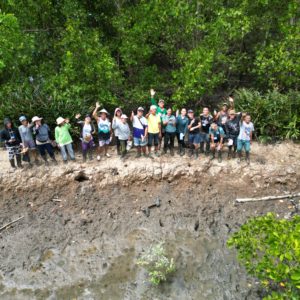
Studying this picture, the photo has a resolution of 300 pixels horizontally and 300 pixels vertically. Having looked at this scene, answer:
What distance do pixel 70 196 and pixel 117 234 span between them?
1976mm

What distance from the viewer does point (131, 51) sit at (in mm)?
11734

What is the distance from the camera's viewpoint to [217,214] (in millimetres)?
9633

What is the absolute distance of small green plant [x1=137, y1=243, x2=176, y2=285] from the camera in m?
7.68

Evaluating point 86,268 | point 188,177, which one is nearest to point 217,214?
point 188,177

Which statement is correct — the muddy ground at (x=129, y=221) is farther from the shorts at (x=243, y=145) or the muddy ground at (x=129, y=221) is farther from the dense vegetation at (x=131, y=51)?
the dense vegetation at (x=131, y=51)

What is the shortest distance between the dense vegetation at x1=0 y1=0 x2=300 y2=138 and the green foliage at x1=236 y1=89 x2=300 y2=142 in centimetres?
5

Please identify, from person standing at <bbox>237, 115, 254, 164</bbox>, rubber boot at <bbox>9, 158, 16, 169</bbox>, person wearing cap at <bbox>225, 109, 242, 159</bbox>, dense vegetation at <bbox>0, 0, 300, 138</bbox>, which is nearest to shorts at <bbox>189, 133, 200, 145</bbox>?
person wearing cap at <bbox>225, 109, 242, 159</bbox>

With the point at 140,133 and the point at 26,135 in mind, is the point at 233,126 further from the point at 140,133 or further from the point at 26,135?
the point at 26,135

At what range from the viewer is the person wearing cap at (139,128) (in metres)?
10.0

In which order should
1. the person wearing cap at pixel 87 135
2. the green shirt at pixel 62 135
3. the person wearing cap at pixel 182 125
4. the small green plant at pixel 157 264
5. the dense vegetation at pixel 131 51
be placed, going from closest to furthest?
the small green plant at pixel 157 264
the green shirt at pixel 62 135
the person wearing cap at pixel 87 135
the person wearing cap at pixel 182 125
the dense vegetation at pixel 131 51

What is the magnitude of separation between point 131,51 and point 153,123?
3.30 meters

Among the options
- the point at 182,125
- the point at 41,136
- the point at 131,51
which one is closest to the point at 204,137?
the point at 182,125

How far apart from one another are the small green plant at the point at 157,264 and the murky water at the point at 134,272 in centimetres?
16

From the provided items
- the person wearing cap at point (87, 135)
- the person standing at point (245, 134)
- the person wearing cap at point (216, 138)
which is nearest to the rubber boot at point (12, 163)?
the person wearing cap at point (87, 135)
